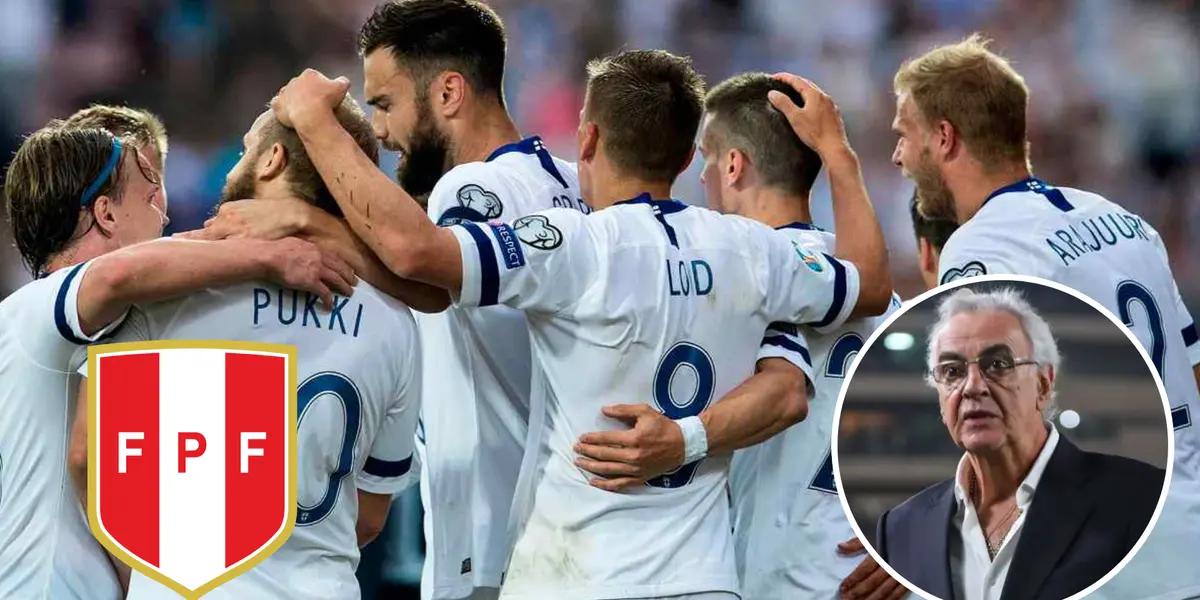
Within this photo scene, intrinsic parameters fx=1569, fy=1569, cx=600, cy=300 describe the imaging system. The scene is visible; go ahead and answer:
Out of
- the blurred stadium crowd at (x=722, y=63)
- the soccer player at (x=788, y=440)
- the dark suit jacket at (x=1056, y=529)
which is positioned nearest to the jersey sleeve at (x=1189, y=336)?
the soccer player at (x=788, y=440)

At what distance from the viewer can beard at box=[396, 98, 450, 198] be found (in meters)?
4.55

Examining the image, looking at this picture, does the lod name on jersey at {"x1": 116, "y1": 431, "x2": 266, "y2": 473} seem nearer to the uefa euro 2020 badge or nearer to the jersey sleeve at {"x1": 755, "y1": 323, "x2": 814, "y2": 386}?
the jersey sleeve at {"x1": 755, "y1": 323, "x2": 814, "y2": 386}

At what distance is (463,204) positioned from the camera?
4.09m

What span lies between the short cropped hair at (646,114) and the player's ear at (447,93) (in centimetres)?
72

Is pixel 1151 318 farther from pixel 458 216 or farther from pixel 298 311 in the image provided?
pixel 298 311

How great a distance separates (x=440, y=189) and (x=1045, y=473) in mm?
1752

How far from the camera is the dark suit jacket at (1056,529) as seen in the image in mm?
3332

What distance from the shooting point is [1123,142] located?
10523 mm

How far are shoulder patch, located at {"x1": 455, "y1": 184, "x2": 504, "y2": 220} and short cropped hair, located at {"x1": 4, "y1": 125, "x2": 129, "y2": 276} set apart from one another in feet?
2.98

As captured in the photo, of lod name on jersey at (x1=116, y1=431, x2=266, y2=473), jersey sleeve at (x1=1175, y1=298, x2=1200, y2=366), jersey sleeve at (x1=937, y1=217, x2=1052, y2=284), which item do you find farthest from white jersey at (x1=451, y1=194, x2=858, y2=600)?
jersey sleeve at (x1=1175, y1=298, x2=1200, y2=366)

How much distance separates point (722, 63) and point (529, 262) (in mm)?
7438

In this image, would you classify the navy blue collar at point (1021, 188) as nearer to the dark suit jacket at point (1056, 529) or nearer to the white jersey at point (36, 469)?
the dark suit jacket at point (1056, 529)

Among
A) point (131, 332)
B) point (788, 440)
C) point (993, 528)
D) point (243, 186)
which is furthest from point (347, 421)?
point (993, 528)

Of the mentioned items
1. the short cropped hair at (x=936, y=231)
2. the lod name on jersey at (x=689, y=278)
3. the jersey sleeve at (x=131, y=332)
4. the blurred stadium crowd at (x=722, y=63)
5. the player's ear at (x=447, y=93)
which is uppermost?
the blurred stadium crowd at (x=722, y=63)
